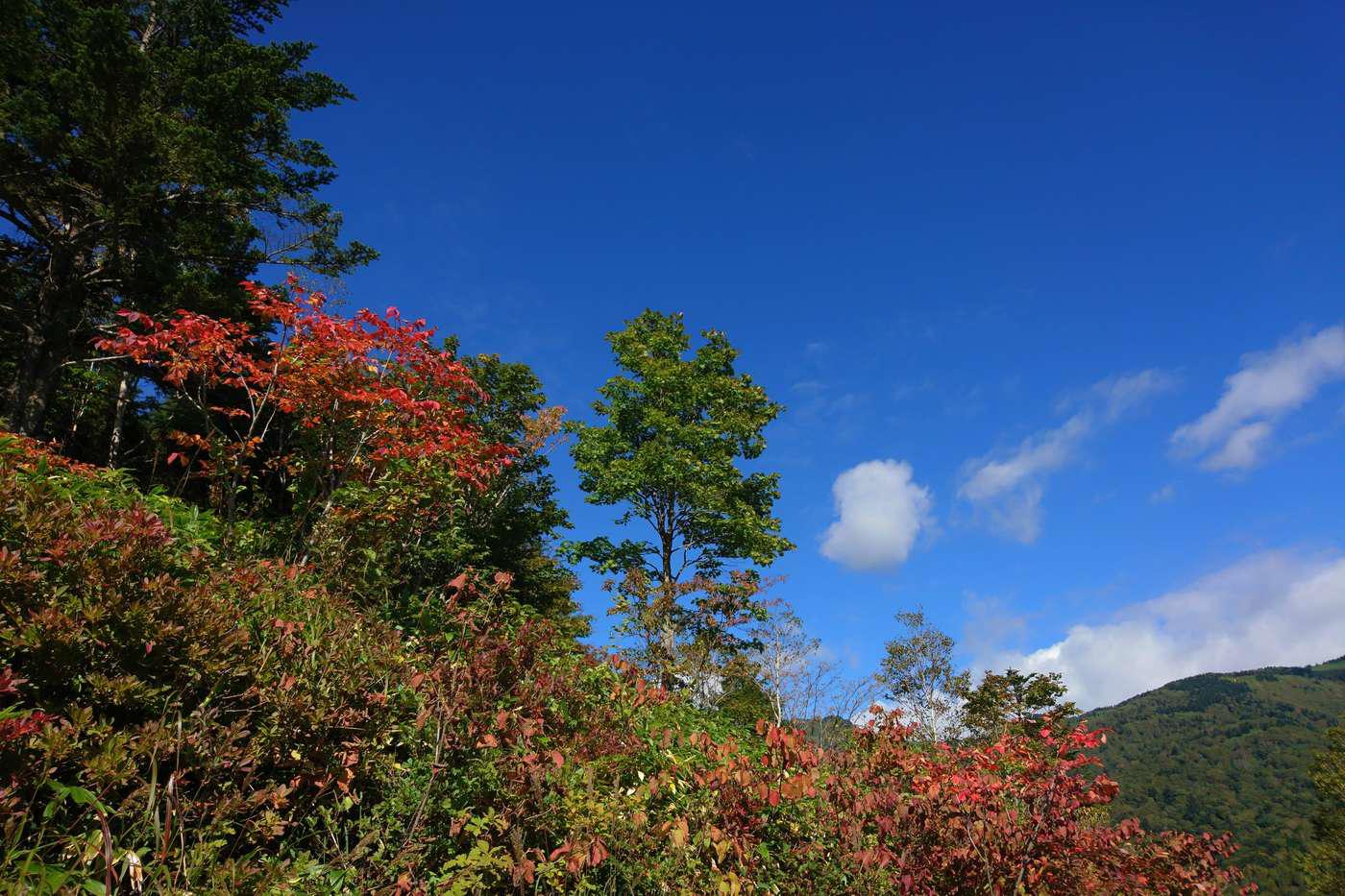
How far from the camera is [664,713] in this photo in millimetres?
4734

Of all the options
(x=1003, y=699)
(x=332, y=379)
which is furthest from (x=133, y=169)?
(x=1003, y=699)

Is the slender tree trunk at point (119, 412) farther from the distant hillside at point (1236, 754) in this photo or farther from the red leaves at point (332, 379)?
the distant hillside at point (1236, 754)

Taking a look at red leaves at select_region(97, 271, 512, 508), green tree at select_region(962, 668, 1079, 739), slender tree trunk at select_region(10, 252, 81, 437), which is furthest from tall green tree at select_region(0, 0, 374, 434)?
green tree at select_region(962, 668, 1079, 739)

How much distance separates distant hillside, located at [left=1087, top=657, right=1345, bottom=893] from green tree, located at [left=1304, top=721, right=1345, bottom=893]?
1.74 meters

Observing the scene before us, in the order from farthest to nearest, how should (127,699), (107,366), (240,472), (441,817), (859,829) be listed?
(107,366) < (240,472) < (859,829) < (441,817) < (127,699)

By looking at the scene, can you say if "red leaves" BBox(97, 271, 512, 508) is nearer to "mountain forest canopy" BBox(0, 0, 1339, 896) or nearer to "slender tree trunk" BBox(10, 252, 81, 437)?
"mountain forest canopy" BBox(0, 0, 1339, 896)

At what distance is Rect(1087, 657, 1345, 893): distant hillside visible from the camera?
63.6m

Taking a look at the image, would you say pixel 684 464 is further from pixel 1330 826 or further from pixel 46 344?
pixel 1330 826

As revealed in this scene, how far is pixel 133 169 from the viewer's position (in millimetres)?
10609

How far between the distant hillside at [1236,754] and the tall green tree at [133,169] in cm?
3128

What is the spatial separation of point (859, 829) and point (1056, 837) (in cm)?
110

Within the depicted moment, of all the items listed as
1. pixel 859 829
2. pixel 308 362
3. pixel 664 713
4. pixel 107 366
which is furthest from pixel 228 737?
pixel 107 366

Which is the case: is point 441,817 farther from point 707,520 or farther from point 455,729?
point 707,520

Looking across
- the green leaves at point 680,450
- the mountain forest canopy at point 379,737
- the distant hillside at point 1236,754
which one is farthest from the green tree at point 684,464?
the distant hillside at point 1236,754
